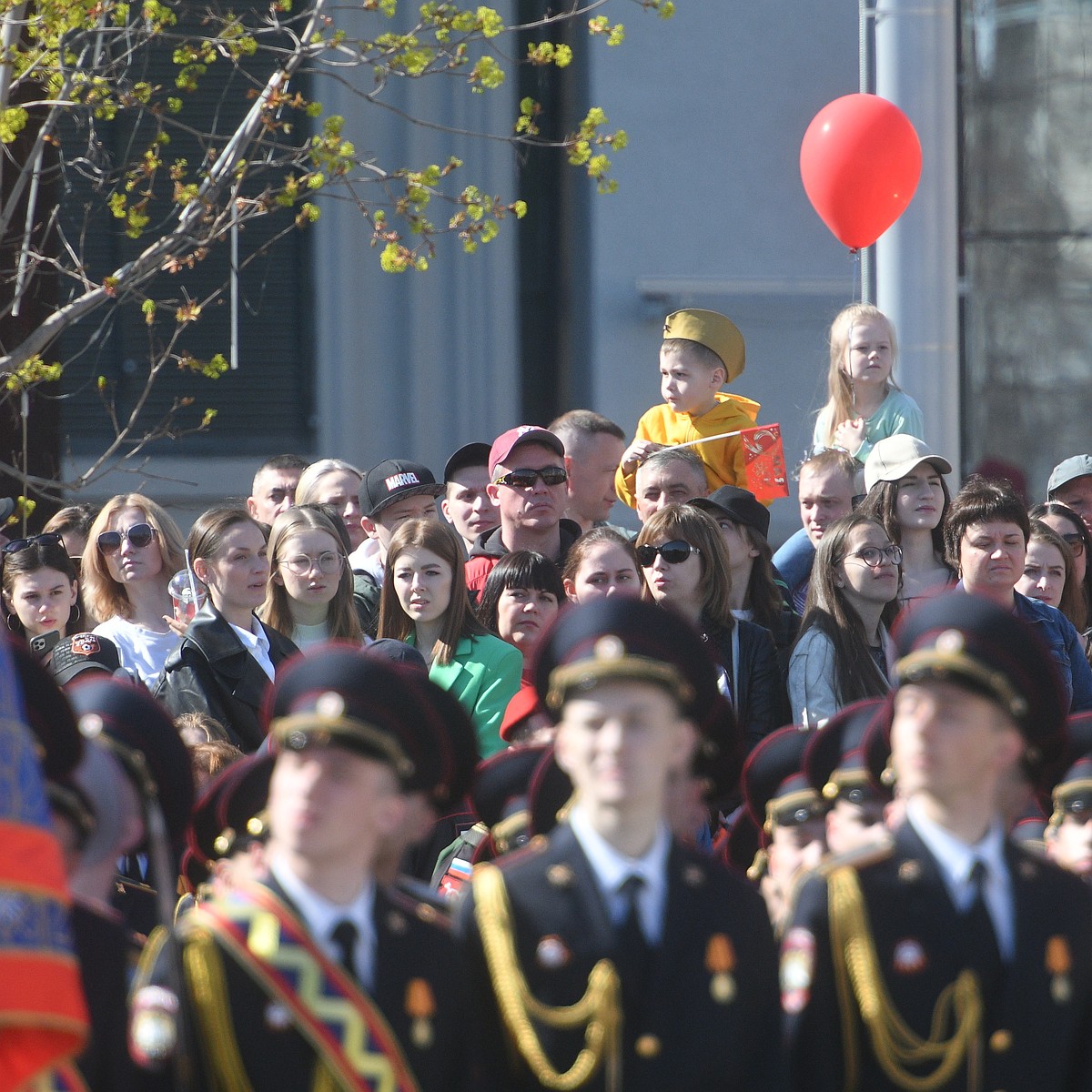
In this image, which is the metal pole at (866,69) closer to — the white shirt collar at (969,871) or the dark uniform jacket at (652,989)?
the white shirt collar at (969,871)

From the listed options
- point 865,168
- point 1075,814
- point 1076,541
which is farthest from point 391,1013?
point 865,168

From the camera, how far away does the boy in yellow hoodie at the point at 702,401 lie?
711 centimetres

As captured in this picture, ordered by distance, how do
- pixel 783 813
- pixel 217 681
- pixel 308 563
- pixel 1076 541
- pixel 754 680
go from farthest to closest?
1. pixel 1076 541
2. pixel 308 563
3. pixel 754 680
4. pixel 217 681
5. pixel 783 813

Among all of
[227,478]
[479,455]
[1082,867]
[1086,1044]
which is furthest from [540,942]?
[227,478]

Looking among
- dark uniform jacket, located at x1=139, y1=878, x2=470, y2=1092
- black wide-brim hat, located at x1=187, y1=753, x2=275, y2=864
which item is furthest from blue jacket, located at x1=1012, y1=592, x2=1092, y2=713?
dark uniform jacket, located at x1=139, y1=878, x2=470, y2=1092

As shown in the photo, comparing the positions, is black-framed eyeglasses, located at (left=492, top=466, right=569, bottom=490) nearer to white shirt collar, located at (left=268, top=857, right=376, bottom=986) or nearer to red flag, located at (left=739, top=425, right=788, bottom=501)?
red flag, located at (left=739, top=425, right=788, bottom=501)

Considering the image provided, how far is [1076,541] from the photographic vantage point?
668 cm

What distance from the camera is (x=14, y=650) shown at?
8.91 feet

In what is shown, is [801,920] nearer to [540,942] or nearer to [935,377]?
[540,942]

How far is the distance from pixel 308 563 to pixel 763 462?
1875mm

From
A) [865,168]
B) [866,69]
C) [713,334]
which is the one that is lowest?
[713,334]

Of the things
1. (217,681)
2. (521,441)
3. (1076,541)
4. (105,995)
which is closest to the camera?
(105,995)

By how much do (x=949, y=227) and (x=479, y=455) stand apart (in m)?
3.05

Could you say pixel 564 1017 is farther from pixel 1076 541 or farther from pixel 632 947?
pixel 1076 541
